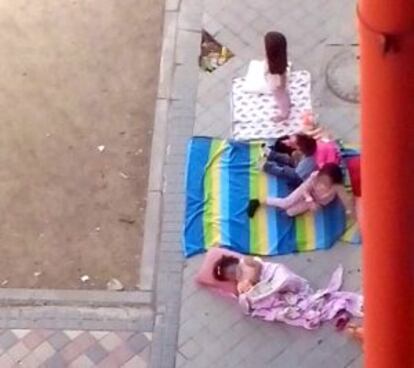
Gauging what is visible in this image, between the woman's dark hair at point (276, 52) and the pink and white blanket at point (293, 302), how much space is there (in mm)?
1218

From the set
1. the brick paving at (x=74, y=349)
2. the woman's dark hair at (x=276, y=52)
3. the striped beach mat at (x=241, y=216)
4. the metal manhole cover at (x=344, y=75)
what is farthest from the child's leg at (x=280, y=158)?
the brick paving at (x=74, y=349)

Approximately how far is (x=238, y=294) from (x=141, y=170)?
3.68ft

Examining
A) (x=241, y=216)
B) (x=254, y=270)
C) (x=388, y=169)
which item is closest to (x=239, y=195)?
(x=241, y=216)

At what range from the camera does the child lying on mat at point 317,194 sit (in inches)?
286

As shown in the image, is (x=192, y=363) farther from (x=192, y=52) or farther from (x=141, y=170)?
(x=192, y=52)

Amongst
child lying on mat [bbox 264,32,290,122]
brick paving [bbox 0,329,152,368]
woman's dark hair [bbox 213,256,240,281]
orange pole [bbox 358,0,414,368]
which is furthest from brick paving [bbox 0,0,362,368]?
orange pole [bbox 358,0,414,368]

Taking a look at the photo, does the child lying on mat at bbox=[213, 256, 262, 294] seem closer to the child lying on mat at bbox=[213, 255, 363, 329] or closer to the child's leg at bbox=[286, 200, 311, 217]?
the child lying on mat at bbox=[213, 255, 363, 329]

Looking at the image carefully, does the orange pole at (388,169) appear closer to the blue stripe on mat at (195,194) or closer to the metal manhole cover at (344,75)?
the blue stripe on mat at (195,194)

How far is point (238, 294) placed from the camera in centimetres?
702

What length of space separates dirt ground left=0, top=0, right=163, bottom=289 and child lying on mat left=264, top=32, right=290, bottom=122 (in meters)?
0.78

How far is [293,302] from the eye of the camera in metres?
6.96

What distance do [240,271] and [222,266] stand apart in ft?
0.38

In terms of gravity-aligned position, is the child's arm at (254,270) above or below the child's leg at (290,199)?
below

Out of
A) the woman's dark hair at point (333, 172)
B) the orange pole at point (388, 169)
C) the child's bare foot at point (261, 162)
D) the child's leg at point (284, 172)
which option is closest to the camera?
the orange pole at point (388, 169)
